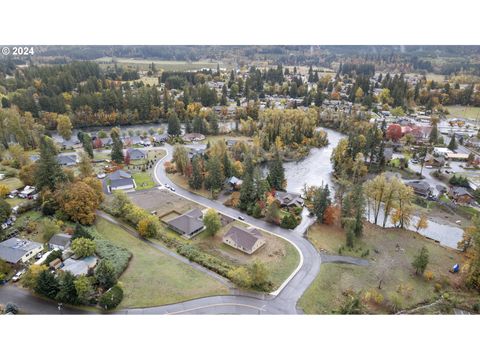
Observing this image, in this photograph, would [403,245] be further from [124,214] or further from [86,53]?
[86,53]

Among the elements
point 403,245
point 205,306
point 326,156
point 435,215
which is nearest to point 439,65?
point 326,156

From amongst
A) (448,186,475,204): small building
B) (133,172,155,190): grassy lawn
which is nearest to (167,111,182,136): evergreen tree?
(133,172,155,190): grassy lawn

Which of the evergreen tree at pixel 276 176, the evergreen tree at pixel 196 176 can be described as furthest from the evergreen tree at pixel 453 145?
the evergreen tree at pixel 196 176

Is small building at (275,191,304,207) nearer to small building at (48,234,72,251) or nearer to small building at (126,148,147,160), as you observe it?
small building at (48,234,72,251)

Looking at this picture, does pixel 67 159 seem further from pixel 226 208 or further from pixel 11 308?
pixel 11 308

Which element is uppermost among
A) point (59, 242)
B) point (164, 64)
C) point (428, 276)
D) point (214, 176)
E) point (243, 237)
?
point (164, 64)

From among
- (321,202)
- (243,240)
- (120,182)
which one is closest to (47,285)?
(243,240)
